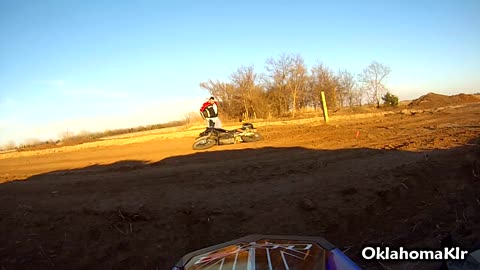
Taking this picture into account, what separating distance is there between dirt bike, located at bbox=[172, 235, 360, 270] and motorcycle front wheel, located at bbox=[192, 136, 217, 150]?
39.3 feet

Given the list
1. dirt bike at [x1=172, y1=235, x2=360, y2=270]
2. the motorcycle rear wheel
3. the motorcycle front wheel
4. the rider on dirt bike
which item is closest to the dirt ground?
dirt bike at [x1=172, y1=235, x2=360, y2=270]

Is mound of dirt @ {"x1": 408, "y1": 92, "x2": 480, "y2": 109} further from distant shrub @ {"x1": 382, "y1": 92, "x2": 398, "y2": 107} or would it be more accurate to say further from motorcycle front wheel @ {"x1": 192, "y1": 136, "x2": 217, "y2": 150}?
motorcycle front wheel @ {"x1": 192, "y1": 136, "x2": 217, "y2": 150}

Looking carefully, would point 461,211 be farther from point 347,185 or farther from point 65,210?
point 65,210

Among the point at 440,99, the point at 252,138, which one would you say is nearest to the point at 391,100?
the point at 440,99

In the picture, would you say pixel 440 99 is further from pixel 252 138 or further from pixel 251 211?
pixel 251 211

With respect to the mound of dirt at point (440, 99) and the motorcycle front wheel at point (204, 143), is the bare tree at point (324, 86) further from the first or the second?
the motorcycle front wheel at point (204, 143)

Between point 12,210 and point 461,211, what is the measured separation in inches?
347

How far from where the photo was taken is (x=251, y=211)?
22.2ft

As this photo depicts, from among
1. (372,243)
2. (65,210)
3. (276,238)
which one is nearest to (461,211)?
(372,243)

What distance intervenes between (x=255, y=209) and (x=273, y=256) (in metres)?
4.47

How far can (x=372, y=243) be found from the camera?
5.50 meters

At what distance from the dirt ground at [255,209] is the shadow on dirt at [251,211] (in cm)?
2

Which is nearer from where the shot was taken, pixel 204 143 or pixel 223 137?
pixel 204 143

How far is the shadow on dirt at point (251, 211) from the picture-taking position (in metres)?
5.94
